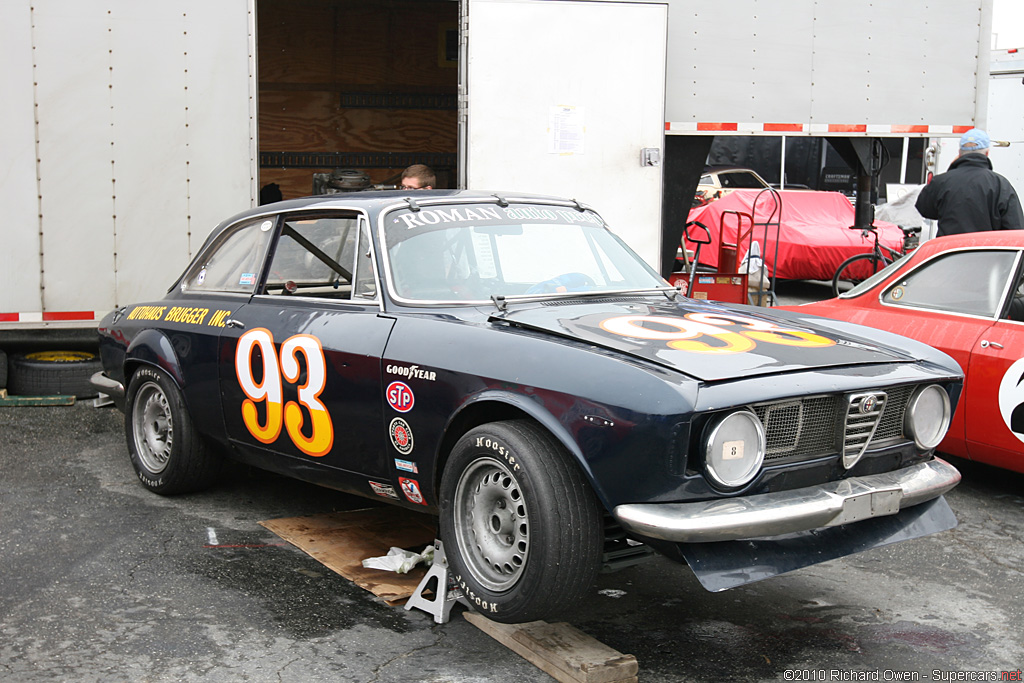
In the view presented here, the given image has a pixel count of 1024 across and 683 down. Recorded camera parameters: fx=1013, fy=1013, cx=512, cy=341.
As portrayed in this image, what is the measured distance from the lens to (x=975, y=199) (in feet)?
Answer: 23.8

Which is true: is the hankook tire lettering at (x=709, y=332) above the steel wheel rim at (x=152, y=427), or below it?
above

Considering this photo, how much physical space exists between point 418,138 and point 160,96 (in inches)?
209

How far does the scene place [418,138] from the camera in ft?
39.8

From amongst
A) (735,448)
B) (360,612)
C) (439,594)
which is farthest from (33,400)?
(735,448)

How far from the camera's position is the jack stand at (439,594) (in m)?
3.55

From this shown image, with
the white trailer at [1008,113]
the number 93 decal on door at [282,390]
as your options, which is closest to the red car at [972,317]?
the number 93 decal on door at [282,390]

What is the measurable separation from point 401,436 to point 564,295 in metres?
0.88

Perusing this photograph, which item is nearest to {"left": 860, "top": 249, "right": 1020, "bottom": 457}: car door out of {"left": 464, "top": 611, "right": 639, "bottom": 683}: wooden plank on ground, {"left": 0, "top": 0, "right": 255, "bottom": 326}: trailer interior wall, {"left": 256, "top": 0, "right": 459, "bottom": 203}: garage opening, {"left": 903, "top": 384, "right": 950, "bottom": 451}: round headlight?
{"left": 903, "top": 384, "right": 950, "bottom": 451}: round headlight

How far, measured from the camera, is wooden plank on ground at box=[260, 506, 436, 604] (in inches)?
152

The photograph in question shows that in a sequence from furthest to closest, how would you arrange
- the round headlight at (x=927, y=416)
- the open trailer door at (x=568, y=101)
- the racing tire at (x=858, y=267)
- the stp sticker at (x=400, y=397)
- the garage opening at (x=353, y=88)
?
the garage opening at (x=353, y=88) < the racing tire at (x=858, y=267) < the open trailer door at (x=568, y=101) < the stp sticker at (x=400, y=397) < the round headlight at (x=927, y=416)

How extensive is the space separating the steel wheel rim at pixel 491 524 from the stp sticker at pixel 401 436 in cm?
36

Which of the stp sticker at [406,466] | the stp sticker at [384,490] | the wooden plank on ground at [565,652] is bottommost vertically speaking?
the wooden plank on ground at [565,652]

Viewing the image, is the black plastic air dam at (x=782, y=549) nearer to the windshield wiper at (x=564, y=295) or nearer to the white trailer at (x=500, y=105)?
the windshield wiper at (x=564, y=295)

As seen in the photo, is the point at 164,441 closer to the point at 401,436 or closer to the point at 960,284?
the point at 401,436
